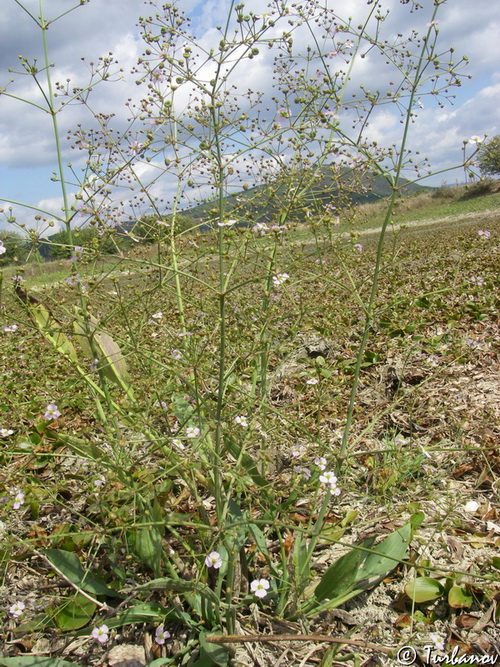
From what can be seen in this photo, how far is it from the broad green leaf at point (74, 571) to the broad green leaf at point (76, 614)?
0.14ft

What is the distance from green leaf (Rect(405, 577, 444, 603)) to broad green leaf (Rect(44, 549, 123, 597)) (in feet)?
3.63

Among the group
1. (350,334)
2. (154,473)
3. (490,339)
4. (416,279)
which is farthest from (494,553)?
(416,279)

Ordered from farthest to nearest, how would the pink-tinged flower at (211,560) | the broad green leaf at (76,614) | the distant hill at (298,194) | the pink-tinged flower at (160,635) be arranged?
the distant hill at (298,194) → the broad green leaf at (76,614) → the pink-tinged flower at (160,635) → the pink-tinged flower at (211,560)

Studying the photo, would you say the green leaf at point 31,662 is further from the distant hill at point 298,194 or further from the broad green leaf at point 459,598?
the distant hill at point 298,194

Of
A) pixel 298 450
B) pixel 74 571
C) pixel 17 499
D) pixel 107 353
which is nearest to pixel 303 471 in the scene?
pixel 298 450

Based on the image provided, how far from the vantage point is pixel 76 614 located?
6.36 feet

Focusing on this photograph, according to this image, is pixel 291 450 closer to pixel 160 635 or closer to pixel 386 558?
pixel 386 558

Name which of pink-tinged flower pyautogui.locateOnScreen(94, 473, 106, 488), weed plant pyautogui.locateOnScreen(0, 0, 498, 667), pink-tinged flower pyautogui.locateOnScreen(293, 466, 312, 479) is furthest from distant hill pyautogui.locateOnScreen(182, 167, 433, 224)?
pink-tinged flower pyautogui.locateOnScreen(94, 473, 106, 488)

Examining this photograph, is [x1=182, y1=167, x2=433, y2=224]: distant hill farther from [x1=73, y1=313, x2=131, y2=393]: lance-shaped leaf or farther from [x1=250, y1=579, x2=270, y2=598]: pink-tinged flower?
[x1=250, y1=579, x2=270, y2=598]: pink-tinged flower

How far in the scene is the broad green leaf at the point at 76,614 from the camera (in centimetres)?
192

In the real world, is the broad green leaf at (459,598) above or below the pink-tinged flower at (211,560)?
below

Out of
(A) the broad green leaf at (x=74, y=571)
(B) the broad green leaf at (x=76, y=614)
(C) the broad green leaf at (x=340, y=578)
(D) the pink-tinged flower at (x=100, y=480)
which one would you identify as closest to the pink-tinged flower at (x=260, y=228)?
(D) the pink-tinged flower at (x=100, y=480)

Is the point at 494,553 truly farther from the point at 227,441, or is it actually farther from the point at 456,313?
the point at 456,313

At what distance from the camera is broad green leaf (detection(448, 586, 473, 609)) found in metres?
1.95
